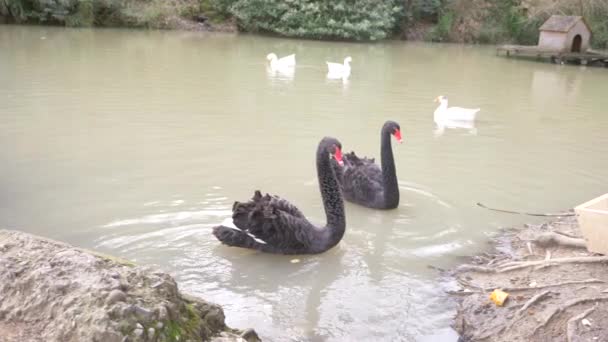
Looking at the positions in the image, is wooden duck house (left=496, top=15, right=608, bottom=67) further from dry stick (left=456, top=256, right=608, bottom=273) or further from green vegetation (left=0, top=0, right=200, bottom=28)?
dry stick (left=456, top=256, right=608, bottom=273)

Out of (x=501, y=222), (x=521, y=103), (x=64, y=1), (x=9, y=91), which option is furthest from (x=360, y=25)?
(x=501, y=222)

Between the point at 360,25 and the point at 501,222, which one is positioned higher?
the point at 360,25

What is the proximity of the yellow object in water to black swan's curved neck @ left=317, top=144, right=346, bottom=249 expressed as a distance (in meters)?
1.14

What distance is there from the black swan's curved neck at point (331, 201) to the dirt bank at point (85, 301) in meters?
1.88

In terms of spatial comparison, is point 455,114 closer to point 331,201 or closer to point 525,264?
point 331,201

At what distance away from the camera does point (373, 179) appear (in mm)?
5195

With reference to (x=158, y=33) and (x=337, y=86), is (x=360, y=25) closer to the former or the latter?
(x=158, y=33)

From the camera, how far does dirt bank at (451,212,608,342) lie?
295 centimetres

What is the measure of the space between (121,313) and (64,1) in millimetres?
23003

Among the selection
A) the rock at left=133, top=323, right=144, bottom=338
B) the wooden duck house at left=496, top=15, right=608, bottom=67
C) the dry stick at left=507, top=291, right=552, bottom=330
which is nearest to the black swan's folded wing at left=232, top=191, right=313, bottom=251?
the dry stick at left=507, top=291, right=552, bottom=330

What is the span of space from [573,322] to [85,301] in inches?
90.6

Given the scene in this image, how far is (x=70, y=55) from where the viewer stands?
13969mm

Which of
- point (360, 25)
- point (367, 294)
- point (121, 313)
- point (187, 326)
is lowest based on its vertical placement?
point (367, 294)

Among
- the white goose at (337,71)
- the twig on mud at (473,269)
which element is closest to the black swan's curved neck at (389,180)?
the twig on mud at (473,269)
